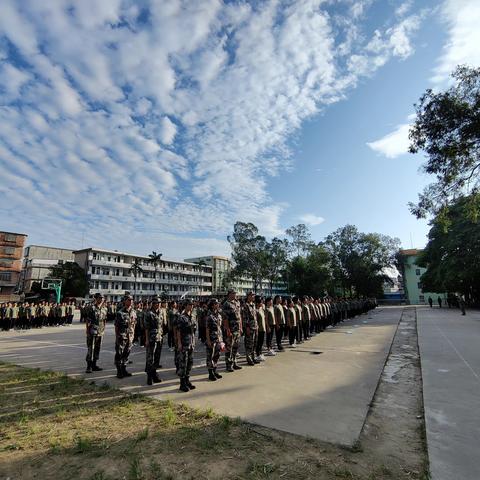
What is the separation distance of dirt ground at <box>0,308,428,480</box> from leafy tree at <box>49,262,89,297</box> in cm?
4816

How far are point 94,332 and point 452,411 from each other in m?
7.60

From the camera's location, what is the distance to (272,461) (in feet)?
11.6

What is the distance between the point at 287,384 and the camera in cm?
647

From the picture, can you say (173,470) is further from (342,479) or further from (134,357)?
(134,357)

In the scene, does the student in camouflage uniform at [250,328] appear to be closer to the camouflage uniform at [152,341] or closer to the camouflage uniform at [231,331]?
the camouflage uniform at [231,331]

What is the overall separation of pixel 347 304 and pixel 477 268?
14.3 metres

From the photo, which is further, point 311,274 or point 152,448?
point 311,274

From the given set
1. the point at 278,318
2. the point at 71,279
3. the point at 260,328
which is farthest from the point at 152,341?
the point at 71,279

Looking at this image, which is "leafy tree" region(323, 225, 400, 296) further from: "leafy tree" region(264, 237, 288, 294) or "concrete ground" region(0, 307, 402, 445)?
"concrete ground" region(0, 307, 402, 445)

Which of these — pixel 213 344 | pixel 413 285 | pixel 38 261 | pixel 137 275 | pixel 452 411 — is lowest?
pixel 452 411

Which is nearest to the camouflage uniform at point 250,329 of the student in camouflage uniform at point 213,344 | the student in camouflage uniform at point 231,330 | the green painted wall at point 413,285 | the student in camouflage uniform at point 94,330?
the student in camouflage uniform at point 231,330

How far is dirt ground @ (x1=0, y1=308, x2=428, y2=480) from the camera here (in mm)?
3402

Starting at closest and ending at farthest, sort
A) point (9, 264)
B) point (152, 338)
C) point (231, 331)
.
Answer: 1. point (152, 338)
2. point (231, 331)
3. point (9, 264)

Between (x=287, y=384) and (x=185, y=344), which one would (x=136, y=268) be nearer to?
(x=185, y=344)
